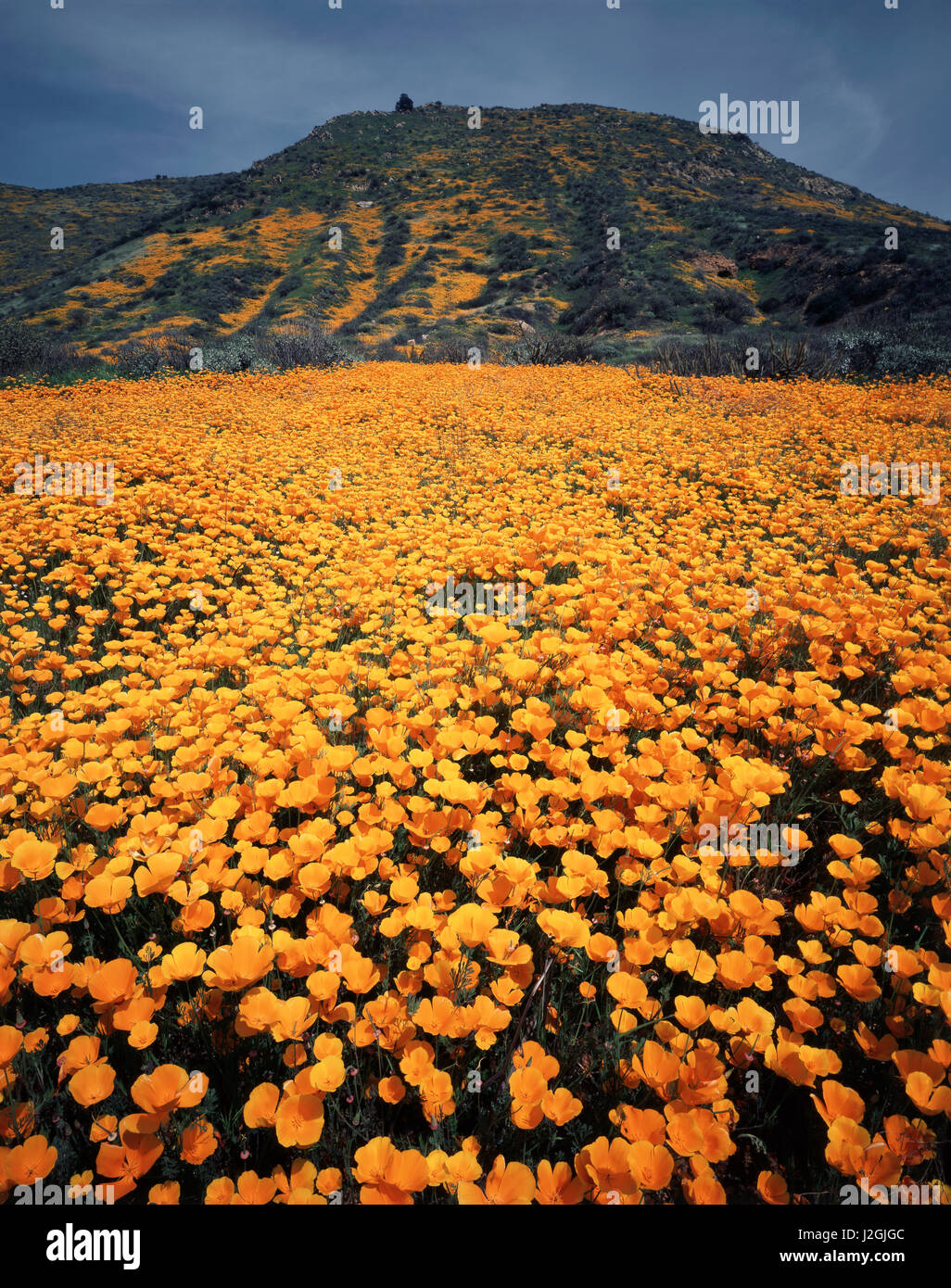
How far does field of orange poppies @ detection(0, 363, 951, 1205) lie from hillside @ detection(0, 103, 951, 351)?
23420 mm

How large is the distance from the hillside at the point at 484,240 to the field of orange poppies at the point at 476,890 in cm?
2342

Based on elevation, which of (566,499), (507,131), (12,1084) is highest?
(507,131)

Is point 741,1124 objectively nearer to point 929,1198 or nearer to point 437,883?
point 929,1198

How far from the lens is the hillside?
26922mm

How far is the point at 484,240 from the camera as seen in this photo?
4384 cm

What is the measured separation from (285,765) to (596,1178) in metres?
1.44

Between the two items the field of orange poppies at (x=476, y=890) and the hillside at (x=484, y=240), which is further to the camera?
the hillside at (x=484, y=240)

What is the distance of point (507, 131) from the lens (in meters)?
66.8

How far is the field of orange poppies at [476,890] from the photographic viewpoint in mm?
1271

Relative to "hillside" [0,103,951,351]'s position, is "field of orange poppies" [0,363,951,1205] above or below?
below

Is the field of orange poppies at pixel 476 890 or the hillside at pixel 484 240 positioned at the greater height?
the hillside at pixel 484 240

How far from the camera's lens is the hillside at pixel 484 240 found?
26922mm

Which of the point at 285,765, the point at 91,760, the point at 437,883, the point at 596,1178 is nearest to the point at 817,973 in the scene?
the point at 596,1178

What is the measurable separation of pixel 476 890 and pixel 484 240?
52.9 meters
